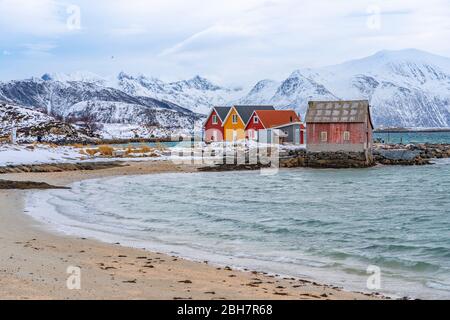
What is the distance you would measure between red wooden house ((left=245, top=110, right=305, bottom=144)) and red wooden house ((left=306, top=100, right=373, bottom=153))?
19.2 meters

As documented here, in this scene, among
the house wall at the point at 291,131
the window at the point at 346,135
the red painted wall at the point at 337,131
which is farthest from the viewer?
the house wall at the point at 291,131

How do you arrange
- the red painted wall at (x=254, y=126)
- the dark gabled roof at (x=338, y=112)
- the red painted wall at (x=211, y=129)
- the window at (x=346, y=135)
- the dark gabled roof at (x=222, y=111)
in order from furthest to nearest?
the red painted wall at (x=211, y=129)
the dark gabled roof at (x=222, y=111)
the red painted wall at (x=254, y=126)
the dark gabled roof at (x=338, y=112)
the window at (x=346, y=135)

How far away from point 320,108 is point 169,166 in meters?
15.1

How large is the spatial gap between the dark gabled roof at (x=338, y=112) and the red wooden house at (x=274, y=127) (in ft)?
62.6

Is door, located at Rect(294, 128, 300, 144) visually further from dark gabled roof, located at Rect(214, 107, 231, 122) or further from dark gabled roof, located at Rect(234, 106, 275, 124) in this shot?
dark gabled roof, located at Rect(214, 107, 231, 122)

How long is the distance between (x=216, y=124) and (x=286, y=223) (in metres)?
Answer: 62.6

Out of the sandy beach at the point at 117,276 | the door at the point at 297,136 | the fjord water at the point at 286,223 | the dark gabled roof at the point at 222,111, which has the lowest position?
the fjord water at the point at 286,223

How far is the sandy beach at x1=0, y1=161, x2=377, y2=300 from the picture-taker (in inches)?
418

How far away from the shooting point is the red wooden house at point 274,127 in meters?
76.7

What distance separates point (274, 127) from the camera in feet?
251

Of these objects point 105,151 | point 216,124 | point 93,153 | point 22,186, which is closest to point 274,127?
point 216,124

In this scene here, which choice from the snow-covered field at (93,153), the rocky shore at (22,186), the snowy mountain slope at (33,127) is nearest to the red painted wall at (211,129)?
the snow-covered field at (93,153)

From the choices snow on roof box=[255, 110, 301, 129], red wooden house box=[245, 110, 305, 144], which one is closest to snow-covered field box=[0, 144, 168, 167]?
red wooden house box=[245, 110, 305, 144]

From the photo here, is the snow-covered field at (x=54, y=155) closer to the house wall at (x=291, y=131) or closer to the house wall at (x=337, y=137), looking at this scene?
the house wall at (x=337, y=137)
